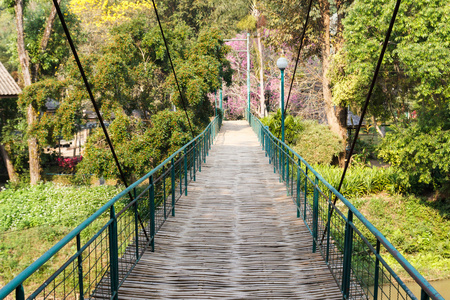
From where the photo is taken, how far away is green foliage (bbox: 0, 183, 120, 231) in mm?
16344

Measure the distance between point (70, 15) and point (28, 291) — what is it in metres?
15.3

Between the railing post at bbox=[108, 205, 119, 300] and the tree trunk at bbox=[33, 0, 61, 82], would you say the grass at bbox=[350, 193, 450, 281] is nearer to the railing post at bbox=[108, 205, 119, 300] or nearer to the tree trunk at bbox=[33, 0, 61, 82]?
the railing post at bbox=[108, 205, 119, 300]

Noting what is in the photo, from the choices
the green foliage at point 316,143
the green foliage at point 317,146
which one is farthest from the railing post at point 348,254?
the green foliage at point 317,146

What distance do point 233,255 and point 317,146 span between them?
1351cm

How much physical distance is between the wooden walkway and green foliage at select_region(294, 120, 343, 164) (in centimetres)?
939

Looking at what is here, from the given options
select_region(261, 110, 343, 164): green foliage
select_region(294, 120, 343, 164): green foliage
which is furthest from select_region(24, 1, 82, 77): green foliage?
select_region(294, 120, 343, 164): green foliage

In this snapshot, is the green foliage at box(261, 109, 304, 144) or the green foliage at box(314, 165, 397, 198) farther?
the green foliage at box(261, 109, 304, 144)

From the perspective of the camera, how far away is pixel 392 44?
14.7 m

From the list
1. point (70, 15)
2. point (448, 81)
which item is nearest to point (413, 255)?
point (448, 81)

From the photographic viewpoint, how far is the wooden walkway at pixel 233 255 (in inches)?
164

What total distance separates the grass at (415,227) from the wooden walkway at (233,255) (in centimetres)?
656

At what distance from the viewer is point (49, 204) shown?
1775cm

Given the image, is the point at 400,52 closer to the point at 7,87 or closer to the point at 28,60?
the point at 28,60

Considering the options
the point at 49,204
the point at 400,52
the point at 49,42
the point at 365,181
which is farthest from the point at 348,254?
the point at 49,42
